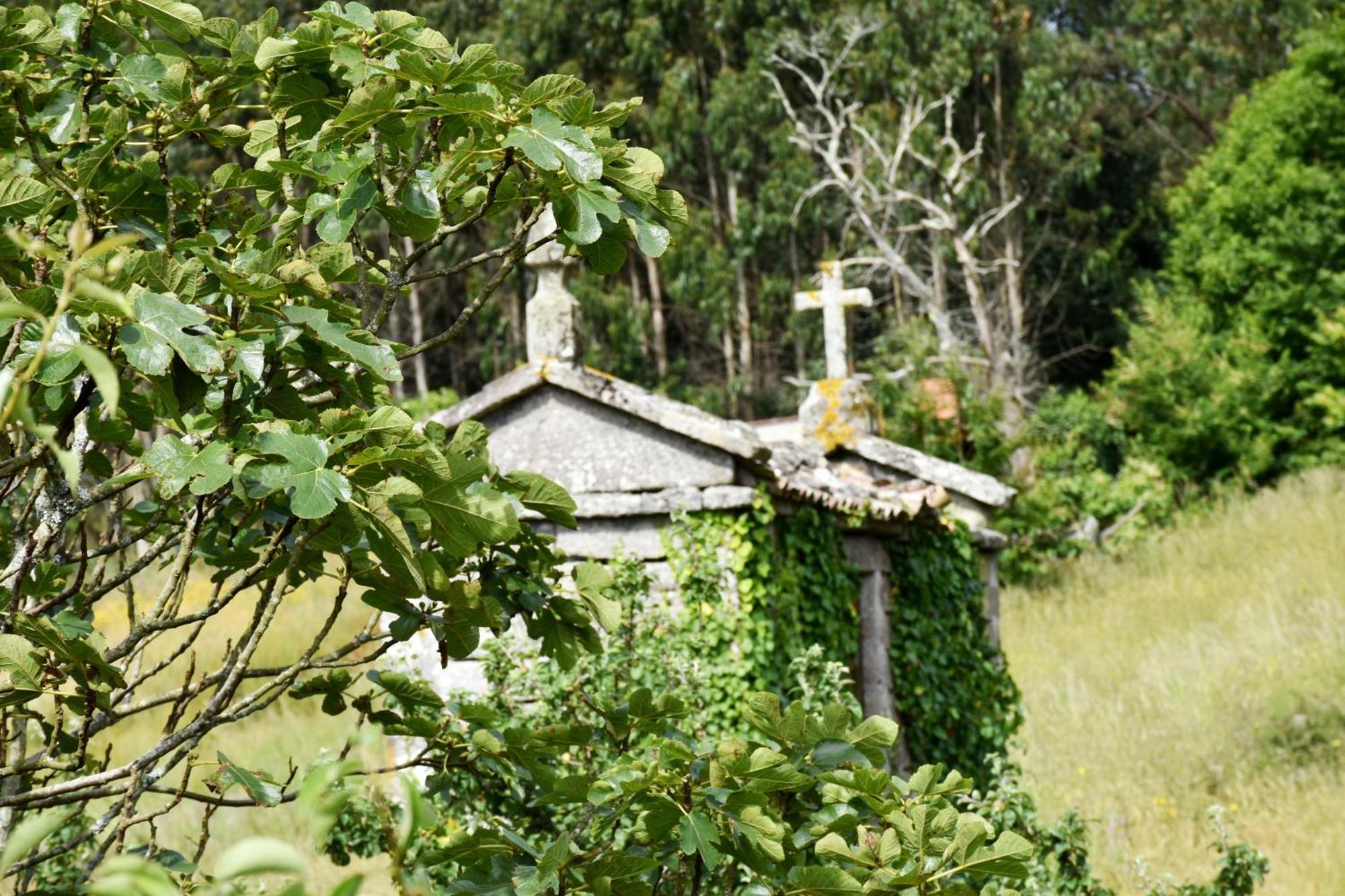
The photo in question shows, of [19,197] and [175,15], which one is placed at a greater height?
[175,15]

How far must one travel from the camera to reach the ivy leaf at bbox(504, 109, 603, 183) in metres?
1.98

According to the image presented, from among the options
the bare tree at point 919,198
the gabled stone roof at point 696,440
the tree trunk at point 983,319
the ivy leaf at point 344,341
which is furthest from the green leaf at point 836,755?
the tree trunk at point 983,319

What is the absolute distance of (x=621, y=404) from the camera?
7.04 m

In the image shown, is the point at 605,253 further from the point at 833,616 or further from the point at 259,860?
the point at 833,616

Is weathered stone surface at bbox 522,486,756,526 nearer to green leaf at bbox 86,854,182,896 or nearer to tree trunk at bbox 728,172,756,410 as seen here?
green leaf at bbox 86,854,182,896

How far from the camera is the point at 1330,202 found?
21078 mm

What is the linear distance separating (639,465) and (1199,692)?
660 centimetres

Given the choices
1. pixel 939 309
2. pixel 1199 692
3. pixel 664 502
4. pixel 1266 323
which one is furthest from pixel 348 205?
pixel 939 309

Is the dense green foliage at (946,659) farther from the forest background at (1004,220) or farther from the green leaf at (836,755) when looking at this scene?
the forest background at (1004,220)

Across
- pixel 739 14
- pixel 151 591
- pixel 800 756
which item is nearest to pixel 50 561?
pixel 800 756

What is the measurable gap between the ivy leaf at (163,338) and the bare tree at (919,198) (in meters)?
20.3

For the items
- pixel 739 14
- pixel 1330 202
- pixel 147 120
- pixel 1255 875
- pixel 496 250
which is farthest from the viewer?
pixel 739 14

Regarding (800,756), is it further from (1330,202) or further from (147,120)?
(1330,202)

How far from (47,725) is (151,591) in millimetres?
14880
